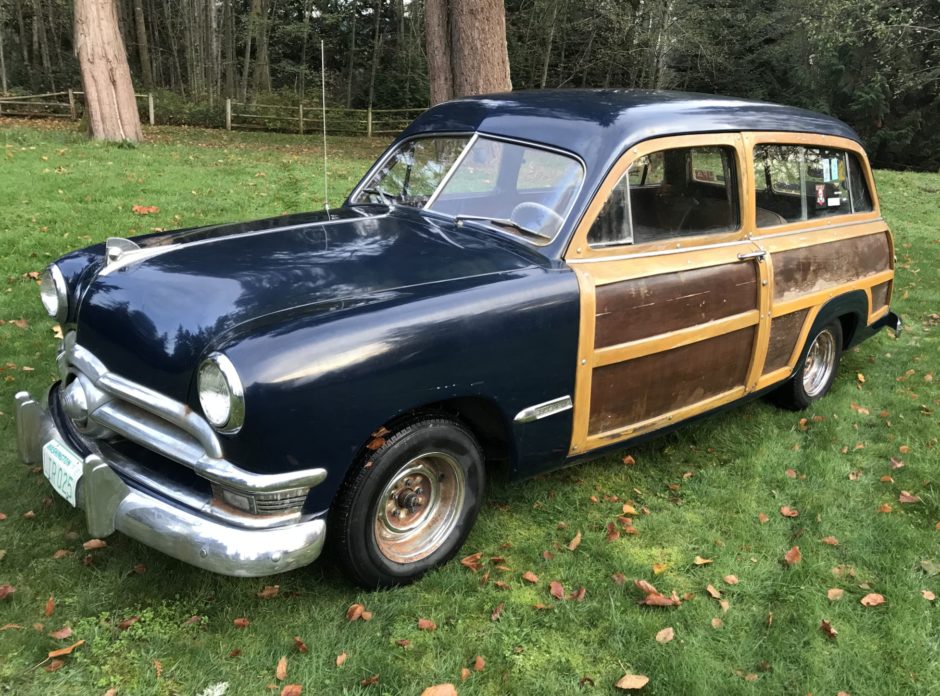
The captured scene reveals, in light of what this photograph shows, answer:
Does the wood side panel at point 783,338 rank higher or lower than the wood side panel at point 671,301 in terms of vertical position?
lower

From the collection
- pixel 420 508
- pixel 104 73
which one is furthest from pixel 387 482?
Result: pixel 104 73

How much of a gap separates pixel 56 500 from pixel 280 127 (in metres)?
21.6

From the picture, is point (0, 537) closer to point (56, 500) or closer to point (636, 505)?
point (56, 500)

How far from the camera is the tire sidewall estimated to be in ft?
8.62

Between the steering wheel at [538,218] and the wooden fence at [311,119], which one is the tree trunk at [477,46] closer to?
the steering wheel at [538,218]

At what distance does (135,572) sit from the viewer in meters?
2.92

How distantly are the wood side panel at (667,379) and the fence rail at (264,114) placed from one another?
2125 cm

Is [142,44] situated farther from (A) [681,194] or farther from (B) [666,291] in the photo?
(B) [666,291]

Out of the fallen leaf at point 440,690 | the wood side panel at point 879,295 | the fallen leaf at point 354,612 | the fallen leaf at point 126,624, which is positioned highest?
the wood side panel at point 879,295

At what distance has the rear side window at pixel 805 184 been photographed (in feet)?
13.3

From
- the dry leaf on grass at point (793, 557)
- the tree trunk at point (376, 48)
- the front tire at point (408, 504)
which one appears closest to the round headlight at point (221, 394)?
the front tire at point (408, 504)

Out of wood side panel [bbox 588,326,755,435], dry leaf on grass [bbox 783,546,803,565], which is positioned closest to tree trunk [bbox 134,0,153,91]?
wood side panel [bbox 588,326,755,435]

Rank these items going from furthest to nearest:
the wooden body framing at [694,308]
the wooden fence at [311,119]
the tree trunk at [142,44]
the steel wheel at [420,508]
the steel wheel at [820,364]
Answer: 1. the tree trunk at [142,44]
2. the wooden fence at [311,119]
3. the steel wheel at [820,364]
4. the wooden body framing at [694,308]
5. the steel wheel at [420,508]

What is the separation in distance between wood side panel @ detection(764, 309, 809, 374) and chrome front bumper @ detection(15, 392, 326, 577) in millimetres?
2759
